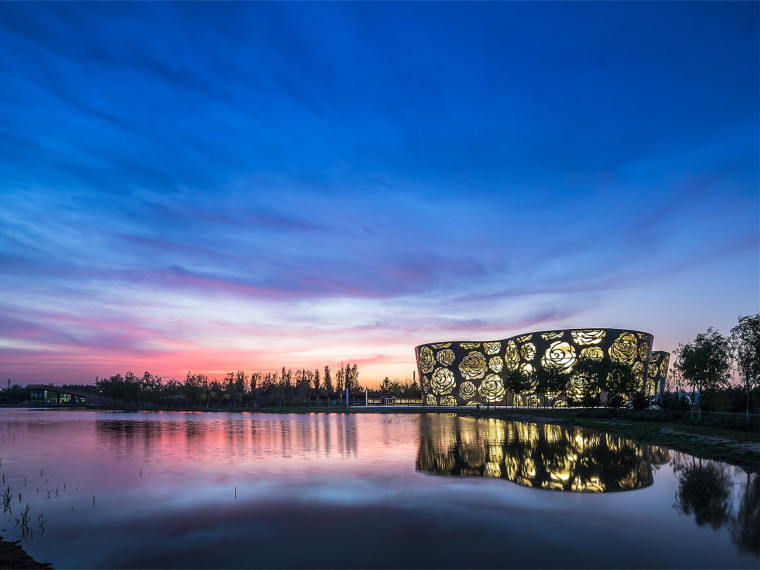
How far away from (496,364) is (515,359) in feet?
17.5

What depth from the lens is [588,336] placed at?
79.8 meters

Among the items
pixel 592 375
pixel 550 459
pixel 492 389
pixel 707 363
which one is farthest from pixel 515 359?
pixel 550 459

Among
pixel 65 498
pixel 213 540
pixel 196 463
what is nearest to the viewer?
pixel 213 540

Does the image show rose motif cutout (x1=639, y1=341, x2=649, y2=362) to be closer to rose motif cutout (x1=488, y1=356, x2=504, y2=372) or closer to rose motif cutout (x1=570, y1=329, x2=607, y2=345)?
rose motif cutout (x1=570, y1=329, x2=607, y2=345)

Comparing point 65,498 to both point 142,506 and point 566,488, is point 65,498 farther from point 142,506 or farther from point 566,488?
point 566,488

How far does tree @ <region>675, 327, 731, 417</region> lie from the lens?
37.9m

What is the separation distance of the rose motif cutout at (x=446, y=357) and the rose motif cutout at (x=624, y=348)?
2798cm

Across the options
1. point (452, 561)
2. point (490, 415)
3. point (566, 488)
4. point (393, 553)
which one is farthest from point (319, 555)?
point (490, 415)

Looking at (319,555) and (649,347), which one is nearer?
(319,555)

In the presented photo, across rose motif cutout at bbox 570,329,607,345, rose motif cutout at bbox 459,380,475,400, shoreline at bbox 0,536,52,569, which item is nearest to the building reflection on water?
shoreline at bbox 0,536,52,569

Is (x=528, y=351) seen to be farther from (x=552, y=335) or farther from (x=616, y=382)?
(x=616, y=382)

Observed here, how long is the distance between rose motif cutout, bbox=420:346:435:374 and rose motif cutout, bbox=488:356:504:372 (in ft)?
37.5

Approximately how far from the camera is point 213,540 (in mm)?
11164

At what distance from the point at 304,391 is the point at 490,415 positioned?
77.5 meters
